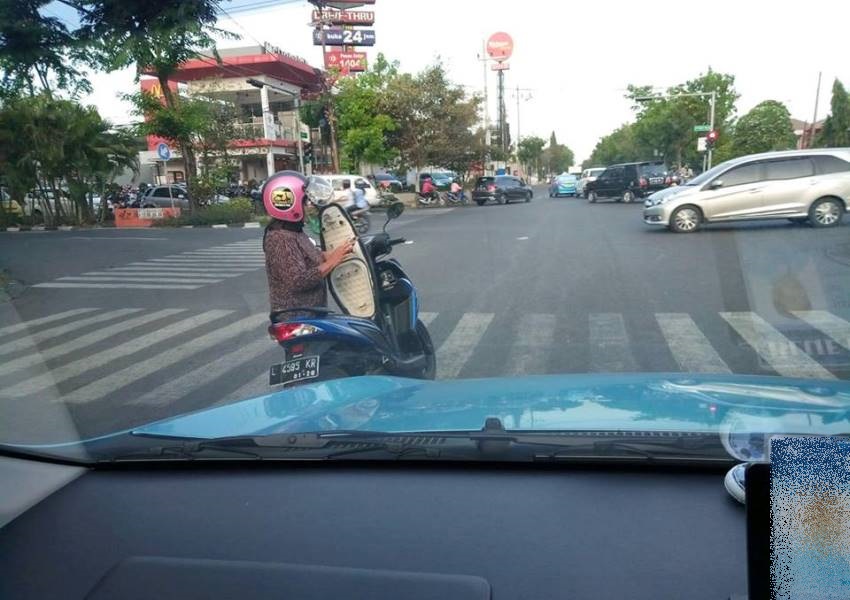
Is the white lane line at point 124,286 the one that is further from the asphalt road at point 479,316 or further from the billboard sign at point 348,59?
the billboard sign at point 348,59

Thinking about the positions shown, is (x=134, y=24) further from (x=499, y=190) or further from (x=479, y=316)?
(x=499, y=190)

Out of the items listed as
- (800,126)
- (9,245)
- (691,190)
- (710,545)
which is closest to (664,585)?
(710,545)

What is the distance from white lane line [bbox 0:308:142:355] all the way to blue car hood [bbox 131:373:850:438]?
5829mm

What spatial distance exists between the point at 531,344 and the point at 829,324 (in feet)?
9.85

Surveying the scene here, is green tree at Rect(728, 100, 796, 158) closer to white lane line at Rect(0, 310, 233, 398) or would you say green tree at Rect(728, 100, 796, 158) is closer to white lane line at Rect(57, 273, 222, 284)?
white lane line at Rect(57, 273, 222, 284)

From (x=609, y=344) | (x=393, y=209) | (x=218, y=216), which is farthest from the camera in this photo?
(x=218, y=216)

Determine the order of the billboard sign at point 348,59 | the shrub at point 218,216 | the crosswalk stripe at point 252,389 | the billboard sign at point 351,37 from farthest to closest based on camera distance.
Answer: the billboard sign at point 348,59 → the billboard sign at point 351,37 → the shrub at point 218,216 → the crosswalk stripe at point 252,389

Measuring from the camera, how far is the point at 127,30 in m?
8.22

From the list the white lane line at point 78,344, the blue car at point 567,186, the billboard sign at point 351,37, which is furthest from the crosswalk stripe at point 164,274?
the billboard sign at point 351,37

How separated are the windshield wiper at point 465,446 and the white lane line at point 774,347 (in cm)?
375

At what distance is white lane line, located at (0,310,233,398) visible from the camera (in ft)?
19.5

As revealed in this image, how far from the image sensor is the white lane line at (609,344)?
575 centimetres

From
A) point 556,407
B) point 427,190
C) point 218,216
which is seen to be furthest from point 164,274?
point 427,190

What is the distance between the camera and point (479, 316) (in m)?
8.05
